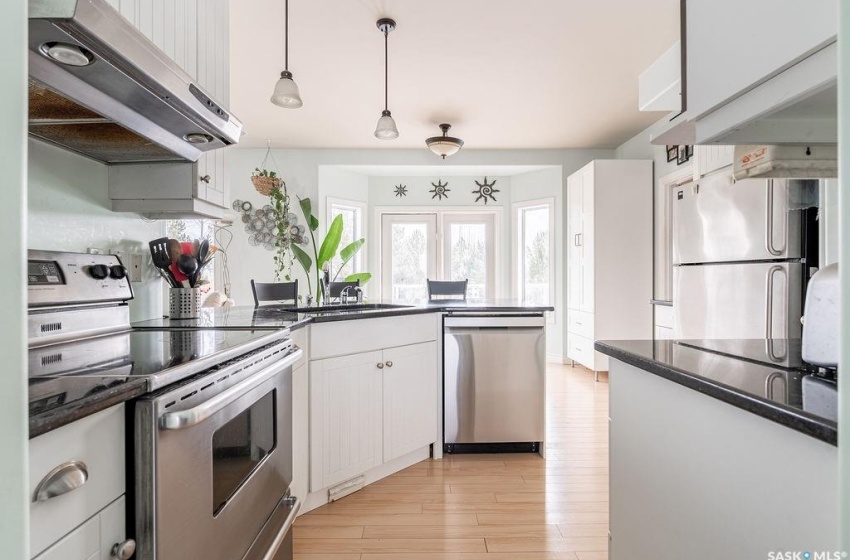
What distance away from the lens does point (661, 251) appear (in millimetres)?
4516

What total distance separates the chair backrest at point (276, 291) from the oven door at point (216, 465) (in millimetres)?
1370

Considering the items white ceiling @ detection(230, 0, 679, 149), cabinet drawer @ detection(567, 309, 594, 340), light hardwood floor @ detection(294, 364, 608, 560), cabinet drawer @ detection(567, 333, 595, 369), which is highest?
white ceiling @ detection(230, 0, 679, 149)

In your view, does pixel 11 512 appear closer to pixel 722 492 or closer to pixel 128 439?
pixel 128 439

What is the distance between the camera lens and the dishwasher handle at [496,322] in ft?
8.36

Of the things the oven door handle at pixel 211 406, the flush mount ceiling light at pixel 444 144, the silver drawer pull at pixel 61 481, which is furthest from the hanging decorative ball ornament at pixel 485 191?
the silver drawer pull at pixel 61 481

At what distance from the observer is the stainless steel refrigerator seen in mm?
2381

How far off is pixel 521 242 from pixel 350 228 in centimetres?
238

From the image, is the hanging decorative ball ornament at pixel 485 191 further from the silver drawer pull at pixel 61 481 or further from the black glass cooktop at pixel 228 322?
the silver drawer pull at pixel 61 481

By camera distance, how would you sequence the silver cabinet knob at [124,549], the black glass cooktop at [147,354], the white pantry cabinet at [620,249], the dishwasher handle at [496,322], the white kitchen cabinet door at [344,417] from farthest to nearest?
1. the white pantry cabinet at [620,249]
2. the dishwasher handle at [496,322]
3. the white kitchen cabinet door at [344,417]
4. the black glass cooktop at [147,354]
5. the silver cabinet knob at [124,549]

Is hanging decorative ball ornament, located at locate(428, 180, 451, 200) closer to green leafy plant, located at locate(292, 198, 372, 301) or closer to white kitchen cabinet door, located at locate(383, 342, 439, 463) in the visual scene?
green leafy plant, located at locate(292, 198, 372, 301)

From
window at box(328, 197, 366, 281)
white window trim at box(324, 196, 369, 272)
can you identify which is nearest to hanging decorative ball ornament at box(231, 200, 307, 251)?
window at box(328, 197, 366, 281)

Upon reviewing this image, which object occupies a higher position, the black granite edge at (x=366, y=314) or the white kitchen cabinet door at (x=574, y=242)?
the white kitchen cabinet door at (x=574, y=242)

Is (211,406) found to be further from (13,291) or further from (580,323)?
(580,323)

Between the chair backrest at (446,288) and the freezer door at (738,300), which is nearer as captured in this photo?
the freezer door at (738,300)
